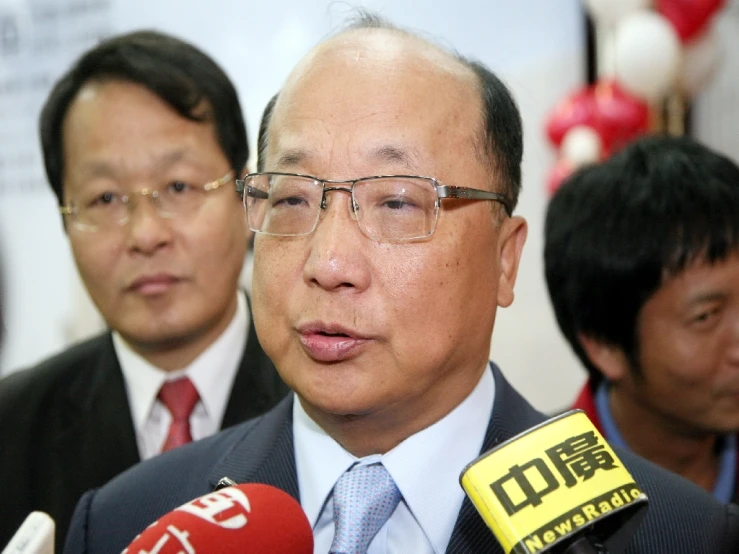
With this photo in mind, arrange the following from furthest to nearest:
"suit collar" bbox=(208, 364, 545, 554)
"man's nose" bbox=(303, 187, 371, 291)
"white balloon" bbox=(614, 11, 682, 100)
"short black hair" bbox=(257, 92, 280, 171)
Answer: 1. "white balloon" bbox=(614, 11, 682, 100)
2. "short black hair" bbox=(257, 92, 280, 171)
3. "suit collar" bbox=(208, 364, 545, 554)
4. "man's nose" bbox=(303, 187, 371, 291)

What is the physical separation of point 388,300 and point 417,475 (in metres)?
0.25

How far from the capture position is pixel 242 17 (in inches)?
125

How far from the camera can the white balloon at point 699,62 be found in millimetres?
2799

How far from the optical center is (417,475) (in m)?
1.27

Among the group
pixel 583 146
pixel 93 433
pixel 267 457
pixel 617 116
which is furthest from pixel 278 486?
pixel 617 116

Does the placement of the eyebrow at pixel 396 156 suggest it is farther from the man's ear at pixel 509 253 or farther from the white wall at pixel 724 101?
the white wall at pixel 724 101

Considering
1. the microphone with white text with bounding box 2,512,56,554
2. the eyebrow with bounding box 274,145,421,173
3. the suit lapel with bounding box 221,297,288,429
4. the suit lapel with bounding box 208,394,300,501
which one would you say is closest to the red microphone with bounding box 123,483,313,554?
the microphone with white text with bounding box 2,512,56,554

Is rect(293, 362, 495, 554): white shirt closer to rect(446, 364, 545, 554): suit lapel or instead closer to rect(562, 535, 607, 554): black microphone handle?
rect(446, 364, 545, 554): suit lapel

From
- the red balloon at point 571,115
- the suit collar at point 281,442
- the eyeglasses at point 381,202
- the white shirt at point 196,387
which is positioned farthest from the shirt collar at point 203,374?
the red balloon at point 571,115

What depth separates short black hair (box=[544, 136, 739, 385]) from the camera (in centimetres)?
188

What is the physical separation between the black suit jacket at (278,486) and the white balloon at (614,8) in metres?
1.66

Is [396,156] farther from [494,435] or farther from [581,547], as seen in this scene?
[581,547]

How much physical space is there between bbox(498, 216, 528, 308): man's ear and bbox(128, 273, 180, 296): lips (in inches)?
31.9

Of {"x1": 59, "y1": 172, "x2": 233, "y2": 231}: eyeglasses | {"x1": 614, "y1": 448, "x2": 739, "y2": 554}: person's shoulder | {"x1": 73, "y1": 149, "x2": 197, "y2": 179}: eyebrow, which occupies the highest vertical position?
{"x1": 73, "y1": 149, "x2": 197, "y2": 179}: eyebrow
